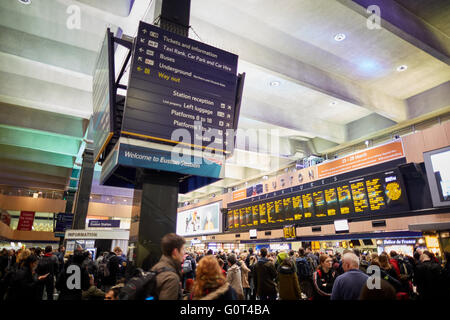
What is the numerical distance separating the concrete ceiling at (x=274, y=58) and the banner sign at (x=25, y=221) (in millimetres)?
12104

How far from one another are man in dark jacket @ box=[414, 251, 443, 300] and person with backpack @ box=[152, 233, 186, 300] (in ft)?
15.8

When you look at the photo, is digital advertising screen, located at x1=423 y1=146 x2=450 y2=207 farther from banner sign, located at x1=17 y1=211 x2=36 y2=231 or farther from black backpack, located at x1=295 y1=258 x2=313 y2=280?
banner sign, located at x1=17 y1=211 x2=36 y2=231

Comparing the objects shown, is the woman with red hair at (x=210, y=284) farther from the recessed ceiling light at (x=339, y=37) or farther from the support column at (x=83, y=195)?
the support column at (x=83, y=195)

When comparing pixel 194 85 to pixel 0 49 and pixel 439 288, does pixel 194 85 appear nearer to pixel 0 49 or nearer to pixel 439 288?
pixel 439 288

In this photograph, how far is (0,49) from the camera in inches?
303

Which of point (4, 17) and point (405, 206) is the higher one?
point (4, 17)

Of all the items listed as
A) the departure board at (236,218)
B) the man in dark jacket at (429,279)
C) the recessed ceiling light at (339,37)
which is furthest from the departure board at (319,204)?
the man in dark jacket at (429,279)

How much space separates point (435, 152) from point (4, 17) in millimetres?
13348

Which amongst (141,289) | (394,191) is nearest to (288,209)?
(394,191)

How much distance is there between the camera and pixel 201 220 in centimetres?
2373

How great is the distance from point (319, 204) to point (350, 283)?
10.1m

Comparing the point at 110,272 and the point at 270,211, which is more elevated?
the point at 270,211

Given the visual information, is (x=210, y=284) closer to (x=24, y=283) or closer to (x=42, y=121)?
(x=24, y=283)
